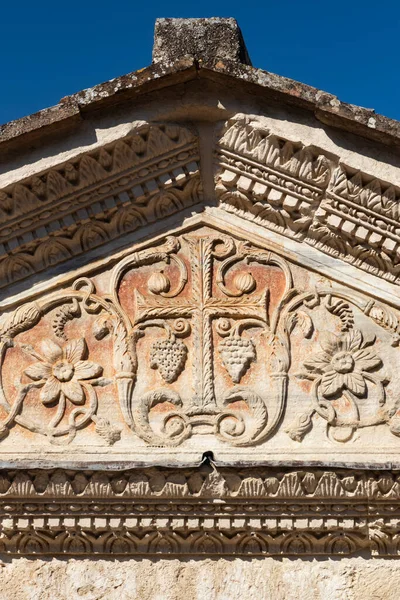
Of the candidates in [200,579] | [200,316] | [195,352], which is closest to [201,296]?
[200,316]

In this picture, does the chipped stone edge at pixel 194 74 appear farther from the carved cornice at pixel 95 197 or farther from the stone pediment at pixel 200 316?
the carved cornice at pixel 95 197

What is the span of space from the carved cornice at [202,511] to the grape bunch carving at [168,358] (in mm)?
630

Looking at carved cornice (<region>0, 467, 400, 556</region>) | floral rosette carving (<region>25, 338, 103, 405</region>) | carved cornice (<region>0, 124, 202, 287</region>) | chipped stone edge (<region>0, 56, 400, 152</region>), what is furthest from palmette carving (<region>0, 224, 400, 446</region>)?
A: chipped stone edge (<region>0, 56, 400, 152</region>)

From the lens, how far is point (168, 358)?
262 inches

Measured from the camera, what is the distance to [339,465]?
6.20 m

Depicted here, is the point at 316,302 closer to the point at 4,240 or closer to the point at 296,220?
the point at 296,220

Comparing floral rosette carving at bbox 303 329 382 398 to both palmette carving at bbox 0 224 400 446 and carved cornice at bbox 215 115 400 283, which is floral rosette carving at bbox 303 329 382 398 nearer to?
palmette carving at bbox 0 224 400 446

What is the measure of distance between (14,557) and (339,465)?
1715mm

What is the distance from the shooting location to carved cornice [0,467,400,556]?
20.4ft

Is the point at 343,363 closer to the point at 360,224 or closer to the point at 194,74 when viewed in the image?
the point at 360,224

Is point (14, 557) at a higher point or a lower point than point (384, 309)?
lower

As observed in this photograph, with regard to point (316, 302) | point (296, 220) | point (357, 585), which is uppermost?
point (296, 220)

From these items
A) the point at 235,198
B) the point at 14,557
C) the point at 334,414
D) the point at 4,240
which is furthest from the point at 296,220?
the point at 14,557

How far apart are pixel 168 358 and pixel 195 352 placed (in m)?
0.15
